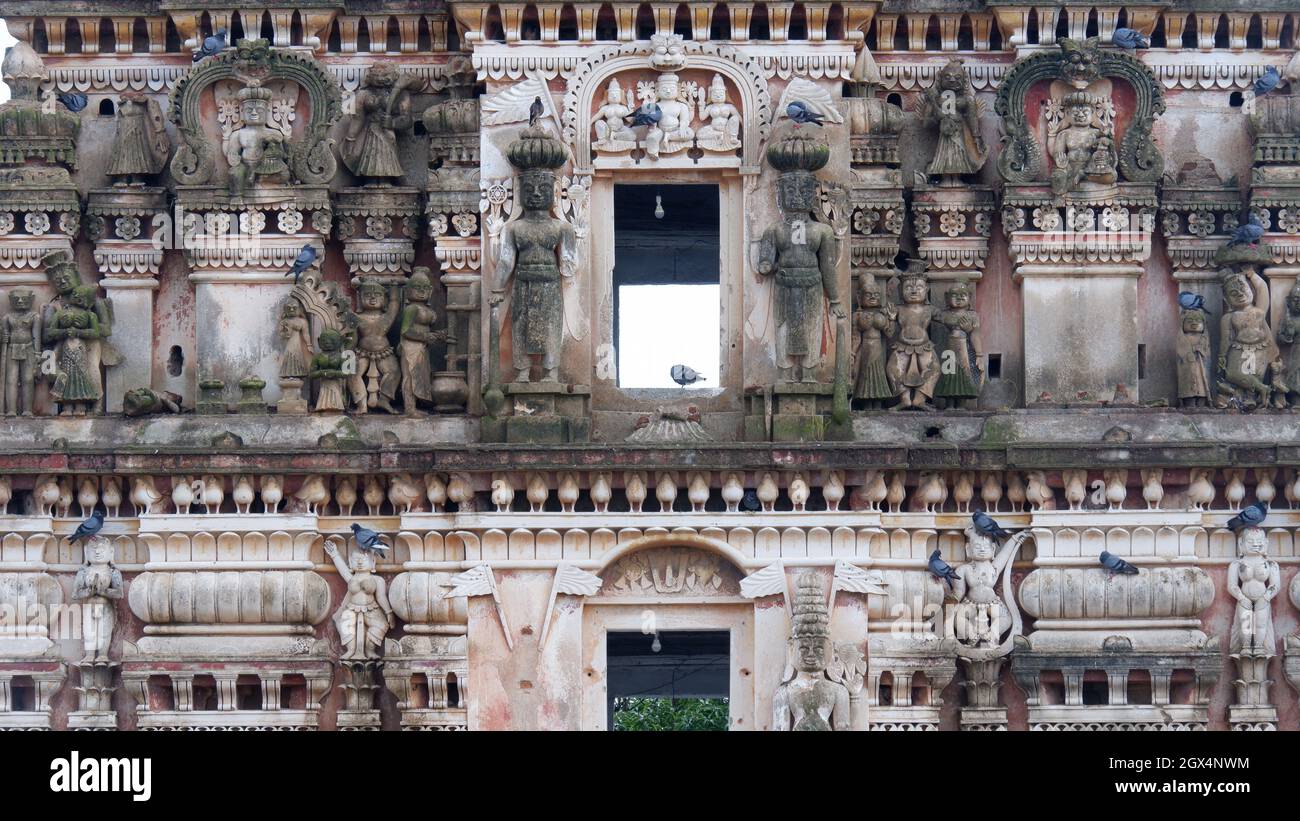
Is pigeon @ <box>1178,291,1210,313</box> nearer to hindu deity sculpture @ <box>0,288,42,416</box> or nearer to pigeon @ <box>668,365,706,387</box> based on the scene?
pigeon @ <box>668,365,706,387</box>

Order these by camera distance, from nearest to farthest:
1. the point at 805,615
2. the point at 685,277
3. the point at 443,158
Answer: the point at 805,615 < the point at 443,158 < the point at 685,277

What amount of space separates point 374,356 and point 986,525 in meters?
5.75

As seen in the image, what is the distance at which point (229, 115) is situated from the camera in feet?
103

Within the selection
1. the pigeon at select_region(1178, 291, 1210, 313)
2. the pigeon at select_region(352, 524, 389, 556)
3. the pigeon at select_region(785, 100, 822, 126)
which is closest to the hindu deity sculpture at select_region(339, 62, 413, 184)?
the pigeon at select_region(352, 524, 389, 556)

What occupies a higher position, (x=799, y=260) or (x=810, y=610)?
(x=799, y=260)

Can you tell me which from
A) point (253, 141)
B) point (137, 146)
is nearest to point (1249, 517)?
point (253, 141)

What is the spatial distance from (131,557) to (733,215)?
6.25 m

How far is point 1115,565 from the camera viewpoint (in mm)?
29562

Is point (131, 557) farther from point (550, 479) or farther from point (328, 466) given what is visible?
point (550, 479)

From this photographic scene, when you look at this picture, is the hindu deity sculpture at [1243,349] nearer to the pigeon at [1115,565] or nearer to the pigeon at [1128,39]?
the pigeon at [1115,565]

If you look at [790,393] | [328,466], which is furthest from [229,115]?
[790,393]

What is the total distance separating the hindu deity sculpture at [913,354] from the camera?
30594 mm

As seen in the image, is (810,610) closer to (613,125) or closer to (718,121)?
(718,121)

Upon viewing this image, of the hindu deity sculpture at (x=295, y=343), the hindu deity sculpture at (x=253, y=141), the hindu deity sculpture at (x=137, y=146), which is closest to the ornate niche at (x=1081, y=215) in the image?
the hindu deity sculpture at (x=295, y=343)
